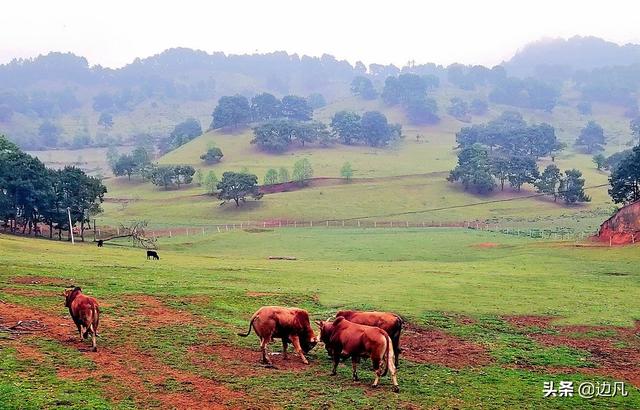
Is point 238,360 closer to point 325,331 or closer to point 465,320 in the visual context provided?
point 325,331

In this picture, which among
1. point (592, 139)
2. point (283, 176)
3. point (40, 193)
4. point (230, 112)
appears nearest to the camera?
point (40, 193)

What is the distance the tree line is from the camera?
203 feet

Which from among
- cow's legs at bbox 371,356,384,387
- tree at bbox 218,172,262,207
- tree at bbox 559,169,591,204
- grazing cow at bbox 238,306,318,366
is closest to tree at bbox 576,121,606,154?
tree at bbox 559,169,591,204

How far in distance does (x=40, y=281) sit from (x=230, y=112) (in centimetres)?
15502

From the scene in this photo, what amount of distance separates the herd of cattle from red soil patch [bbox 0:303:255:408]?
725 millimetres

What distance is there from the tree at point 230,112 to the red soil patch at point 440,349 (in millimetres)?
161131

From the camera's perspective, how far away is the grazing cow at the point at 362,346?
15.5 metres

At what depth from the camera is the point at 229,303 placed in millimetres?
24250

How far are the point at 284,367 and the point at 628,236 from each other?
4915cm

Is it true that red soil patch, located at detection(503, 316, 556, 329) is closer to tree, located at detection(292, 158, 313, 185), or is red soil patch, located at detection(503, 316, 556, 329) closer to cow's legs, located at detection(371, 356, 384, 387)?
cow's legs, located at detection(371, 356, 384, 387)

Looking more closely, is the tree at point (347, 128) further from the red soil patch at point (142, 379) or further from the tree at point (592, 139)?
the red soil patch at point (142, 379)

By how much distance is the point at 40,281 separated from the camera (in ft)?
84.3

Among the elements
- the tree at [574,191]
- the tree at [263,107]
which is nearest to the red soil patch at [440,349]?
the tree at [574,191]

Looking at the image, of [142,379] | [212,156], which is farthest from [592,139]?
[142,379]
